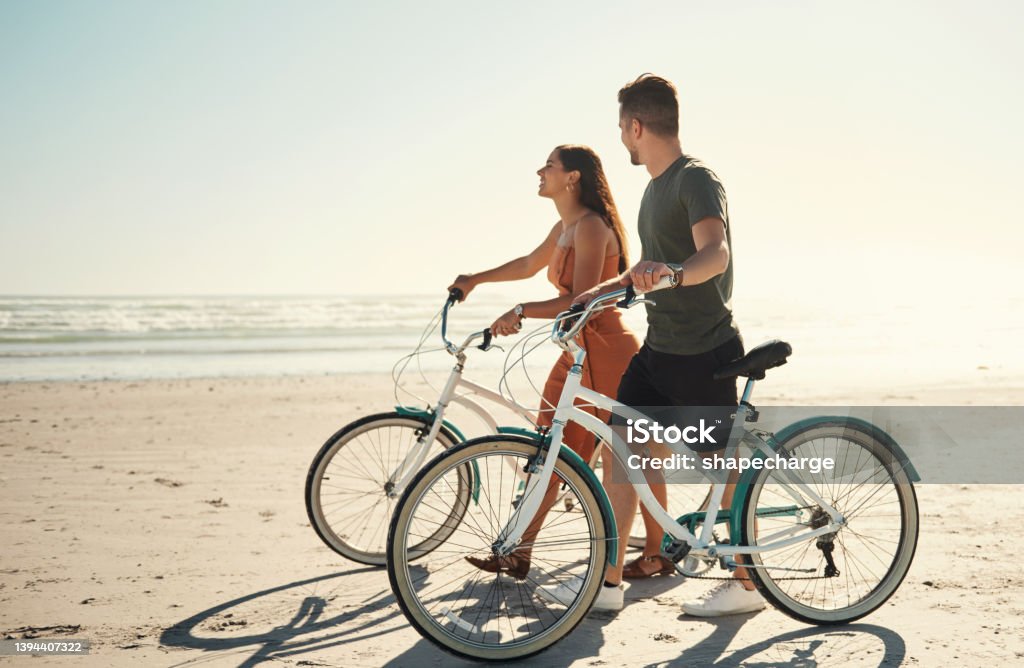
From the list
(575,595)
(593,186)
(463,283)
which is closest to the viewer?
(575,595)

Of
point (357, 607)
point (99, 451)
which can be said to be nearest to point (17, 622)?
point (357, 607)

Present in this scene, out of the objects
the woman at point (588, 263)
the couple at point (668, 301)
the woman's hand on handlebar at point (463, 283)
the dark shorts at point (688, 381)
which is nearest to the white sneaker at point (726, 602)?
the couple at point (668, 301)

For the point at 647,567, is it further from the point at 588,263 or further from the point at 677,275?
the point at 677,275

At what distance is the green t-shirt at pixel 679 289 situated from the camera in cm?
342

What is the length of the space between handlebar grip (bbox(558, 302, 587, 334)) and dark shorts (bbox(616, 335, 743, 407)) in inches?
21.6

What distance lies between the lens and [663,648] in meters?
3.38

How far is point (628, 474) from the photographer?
3371 mm

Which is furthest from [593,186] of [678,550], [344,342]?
[344,342]

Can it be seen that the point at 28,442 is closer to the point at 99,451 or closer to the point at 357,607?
the point at 99,451

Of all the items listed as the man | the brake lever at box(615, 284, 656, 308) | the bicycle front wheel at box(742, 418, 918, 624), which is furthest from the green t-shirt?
the bicycle front wheel at box(742, 418, 918, 624)

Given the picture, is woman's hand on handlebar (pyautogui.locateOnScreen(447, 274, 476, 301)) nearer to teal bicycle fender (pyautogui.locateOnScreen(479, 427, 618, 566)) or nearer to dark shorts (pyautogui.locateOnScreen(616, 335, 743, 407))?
dark shorts (pyautogui.locateOnScreen(616, 335, 743, 407))

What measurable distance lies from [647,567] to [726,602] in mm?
648

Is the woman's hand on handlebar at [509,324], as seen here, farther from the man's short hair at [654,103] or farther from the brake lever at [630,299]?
the man's short hair at [654,103]

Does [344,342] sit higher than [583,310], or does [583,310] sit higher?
[583,310]
